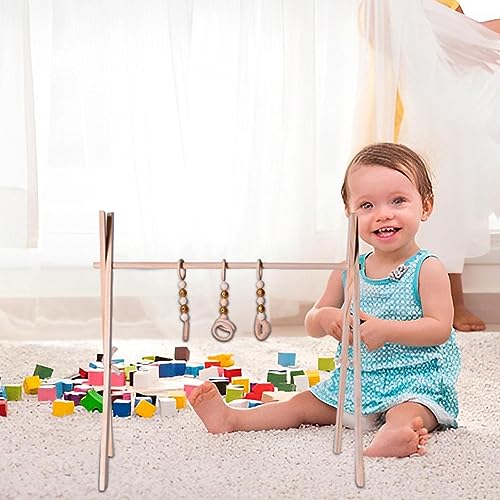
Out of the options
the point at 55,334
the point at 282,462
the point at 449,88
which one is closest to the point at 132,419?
the point at 282,462

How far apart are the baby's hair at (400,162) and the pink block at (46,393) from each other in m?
0.59

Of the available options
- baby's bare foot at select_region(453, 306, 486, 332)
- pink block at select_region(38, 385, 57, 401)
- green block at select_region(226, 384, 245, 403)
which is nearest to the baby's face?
green block at select_region(226, 384, 245, 403)

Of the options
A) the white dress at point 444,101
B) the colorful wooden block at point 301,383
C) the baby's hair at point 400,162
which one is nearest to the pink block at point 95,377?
the colorful wooden block at point 301,383

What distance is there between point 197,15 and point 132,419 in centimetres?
A: 123

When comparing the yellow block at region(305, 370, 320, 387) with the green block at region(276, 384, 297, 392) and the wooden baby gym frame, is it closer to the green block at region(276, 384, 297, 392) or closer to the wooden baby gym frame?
the green block at region(276, 384, 297, 392)

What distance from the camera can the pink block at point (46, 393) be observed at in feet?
5.57

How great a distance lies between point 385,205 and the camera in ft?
4.77

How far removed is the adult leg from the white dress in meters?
0.16

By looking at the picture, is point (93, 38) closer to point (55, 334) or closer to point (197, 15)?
point (197, 15)

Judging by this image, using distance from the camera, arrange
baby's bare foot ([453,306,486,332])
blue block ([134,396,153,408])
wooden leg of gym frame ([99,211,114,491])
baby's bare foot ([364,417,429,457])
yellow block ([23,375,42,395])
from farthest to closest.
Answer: baby's bare foot ([453,306,486,332]) → yellow block ([23,375,42,395]) → blue block ([134,396,153,408]) → baby's bare foot ([364,417,429,457]) → wooden leg of gym frame ([99,211,114,491])

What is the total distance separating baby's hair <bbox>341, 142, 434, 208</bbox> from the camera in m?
1.47

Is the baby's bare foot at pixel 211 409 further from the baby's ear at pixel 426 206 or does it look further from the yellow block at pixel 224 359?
the yellow block at pixel 224 359

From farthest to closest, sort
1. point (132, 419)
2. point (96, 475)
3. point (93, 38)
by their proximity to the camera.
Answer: point (93, 38), point (132, 419), point (96, 475)

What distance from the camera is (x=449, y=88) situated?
2.48 meters
